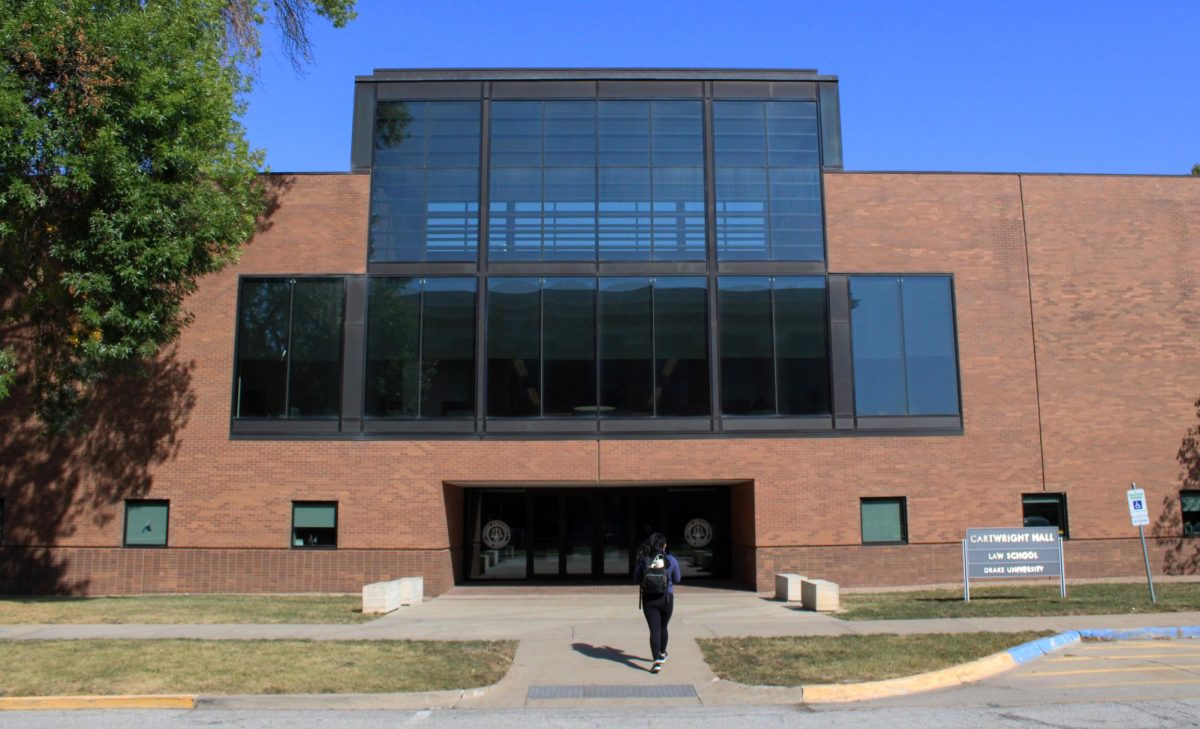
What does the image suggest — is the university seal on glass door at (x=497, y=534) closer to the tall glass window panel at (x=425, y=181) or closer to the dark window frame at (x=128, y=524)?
the tall glass window panel at (x=425, y=181)

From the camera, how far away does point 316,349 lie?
2308 cm

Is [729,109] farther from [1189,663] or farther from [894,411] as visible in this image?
[1189,663]

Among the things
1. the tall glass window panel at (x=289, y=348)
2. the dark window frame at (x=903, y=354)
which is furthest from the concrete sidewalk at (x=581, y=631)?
the tall glass window panel at (x=289, y=348)

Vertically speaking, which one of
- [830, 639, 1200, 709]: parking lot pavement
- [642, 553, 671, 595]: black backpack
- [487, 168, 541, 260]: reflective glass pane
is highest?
[487, 168, 541, 260]: reflective glass pane

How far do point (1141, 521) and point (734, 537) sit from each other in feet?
32.7

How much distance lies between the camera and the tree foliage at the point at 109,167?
1709 centimetres

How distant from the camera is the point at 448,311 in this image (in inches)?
907

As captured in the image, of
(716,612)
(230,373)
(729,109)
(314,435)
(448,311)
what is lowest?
(716,612)

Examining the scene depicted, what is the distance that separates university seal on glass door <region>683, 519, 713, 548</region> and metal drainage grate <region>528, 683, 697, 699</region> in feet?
47.6

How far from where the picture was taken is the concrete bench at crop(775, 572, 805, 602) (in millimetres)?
20141

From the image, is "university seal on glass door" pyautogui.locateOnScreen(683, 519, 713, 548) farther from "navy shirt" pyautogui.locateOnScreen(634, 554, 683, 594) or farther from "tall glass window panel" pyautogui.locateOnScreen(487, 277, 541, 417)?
"navy shirt" pyautogui.locateOnScreen(634, 554, 683, 594)

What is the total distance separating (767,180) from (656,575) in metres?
14.3

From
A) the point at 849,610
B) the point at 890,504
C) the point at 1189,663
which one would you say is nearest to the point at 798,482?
the point at 890,504

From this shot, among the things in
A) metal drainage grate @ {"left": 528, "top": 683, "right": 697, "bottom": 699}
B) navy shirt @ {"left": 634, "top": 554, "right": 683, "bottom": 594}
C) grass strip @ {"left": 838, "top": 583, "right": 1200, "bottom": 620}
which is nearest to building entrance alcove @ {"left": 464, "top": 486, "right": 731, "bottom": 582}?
grass strip @ {"left": 838, "top": 583, "right": 1200, "bottom": 620}
